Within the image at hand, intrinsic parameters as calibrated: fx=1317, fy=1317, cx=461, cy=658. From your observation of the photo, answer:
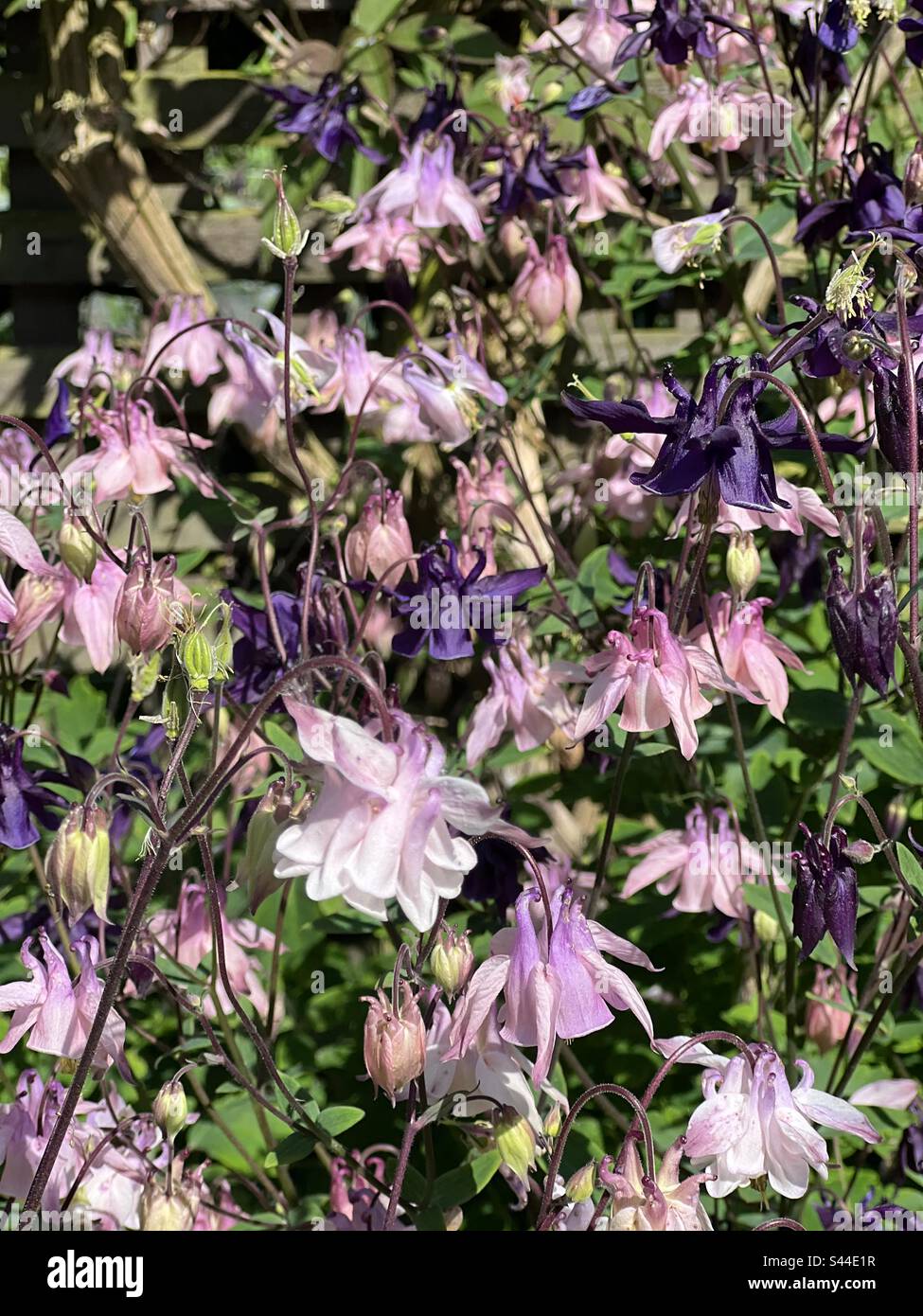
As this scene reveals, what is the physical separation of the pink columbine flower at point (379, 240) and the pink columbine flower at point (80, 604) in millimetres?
887

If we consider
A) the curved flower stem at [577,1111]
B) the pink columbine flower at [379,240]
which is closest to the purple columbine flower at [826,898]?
the curved flower stem at [577,1111]

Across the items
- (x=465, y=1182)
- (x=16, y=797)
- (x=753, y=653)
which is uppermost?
(x=753, y=653)

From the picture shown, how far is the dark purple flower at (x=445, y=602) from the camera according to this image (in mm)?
1628

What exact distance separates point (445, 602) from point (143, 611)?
47cm

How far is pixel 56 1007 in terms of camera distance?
1281 mm

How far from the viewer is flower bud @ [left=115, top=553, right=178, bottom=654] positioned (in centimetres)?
127

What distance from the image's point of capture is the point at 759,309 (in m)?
2.56

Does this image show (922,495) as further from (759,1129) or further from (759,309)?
(759,309)

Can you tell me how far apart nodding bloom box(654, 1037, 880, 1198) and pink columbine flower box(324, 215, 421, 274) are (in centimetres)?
154

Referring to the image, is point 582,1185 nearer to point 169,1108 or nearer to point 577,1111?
point 577,1111

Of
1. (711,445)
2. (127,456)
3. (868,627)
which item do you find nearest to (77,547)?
(127,456)

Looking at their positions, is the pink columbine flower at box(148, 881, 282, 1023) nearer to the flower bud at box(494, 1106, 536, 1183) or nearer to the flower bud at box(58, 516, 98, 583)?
the flower bud at box(58, 516, 98, 583)

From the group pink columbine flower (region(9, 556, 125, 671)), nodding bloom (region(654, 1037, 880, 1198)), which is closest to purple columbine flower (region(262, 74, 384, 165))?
pink columbine flower (region(9, 556, 125, 671))
